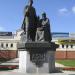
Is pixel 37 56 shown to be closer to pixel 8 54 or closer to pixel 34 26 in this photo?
pixel 34 26

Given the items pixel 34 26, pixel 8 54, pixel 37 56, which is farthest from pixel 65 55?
pixel 37 56

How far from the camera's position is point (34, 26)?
1819 centimetres

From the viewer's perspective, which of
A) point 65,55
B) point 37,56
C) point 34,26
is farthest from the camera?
point 65,55

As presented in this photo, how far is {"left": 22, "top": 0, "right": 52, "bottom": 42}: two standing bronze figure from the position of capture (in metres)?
17.8

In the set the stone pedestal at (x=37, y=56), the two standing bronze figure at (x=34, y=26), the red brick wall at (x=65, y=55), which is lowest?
the red brick wall at (x=65, y=55)

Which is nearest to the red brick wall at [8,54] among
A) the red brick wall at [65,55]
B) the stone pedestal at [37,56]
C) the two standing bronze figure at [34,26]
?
the red brick wall at [65,55]

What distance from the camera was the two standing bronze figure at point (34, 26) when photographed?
58.5ft

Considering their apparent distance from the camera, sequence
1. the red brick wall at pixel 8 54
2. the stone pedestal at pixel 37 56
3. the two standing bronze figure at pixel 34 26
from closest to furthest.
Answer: the stone pedestal at pixel 37 56 < the two standing bronze figure at pixel 34 26 < the red brick wall at pixel 8 54

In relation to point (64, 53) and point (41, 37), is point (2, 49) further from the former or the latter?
point (41, 37)

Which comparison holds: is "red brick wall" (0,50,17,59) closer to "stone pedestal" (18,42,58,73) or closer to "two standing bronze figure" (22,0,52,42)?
"two standing bronze figure" (22,0,52,42)

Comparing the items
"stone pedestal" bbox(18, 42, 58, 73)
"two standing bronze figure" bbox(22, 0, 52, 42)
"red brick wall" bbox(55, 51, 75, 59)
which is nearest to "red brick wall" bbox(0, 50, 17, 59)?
"red brick wall" bbox(55, 51, 75, 59)

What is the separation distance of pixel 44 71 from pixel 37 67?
44 cm

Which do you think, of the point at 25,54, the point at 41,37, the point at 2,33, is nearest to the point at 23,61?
the point at 25,54

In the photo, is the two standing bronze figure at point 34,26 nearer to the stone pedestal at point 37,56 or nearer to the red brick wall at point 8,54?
the stone pedestal at point 37,56
